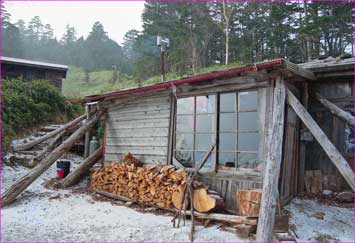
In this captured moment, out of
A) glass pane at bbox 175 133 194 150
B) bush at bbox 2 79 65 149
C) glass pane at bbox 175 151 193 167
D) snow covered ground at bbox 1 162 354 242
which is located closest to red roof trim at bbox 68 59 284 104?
Result: glass pane at bbox 175 133 194 150

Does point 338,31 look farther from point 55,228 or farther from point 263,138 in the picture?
point 55,228

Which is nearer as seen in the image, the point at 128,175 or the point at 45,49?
the point at 128,175

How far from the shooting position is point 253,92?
19.4ft

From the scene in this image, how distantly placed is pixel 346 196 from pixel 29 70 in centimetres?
1759

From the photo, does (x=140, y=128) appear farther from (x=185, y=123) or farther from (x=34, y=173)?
(x=34, y=173)

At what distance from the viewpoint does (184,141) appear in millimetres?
6922

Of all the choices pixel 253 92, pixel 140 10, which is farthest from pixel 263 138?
pixel 140 10

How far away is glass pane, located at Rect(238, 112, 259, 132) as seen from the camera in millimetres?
5867

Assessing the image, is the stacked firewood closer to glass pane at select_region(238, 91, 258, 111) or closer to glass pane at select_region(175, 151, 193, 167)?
glass pane at select_region(175, 151, 193, 167)

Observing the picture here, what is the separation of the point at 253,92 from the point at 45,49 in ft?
151

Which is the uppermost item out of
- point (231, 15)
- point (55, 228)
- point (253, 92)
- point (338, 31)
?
point (231, 15)

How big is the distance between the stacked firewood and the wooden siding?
0.39 meters

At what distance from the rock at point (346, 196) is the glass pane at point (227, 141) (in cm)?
253

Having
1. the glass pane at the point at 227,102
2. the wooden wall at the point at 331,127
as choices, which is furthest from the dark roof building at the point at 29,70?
the wooden wall at the point at 331,127
